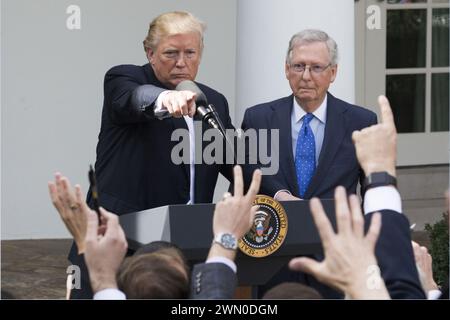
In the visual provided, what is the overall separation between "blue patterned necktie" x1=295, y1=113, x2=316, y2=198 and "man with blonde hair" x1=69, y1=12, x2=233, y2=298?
300mm

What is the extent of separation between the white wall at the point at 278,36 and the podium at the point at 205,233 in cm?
215

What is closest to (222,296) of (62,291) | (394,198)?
(394,198)

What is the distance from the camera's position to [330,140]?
183 inches

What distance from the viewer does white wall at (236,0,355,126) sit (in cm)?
579

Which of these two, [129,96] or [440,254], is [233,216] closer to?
[129,96]

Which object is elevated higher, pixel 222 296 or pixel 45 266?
pixel 222 296

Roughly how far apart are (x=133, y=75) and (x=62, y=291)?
120 inches

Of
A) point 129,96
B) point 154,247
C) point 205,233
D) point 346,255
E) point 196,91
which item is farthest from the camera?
point 129,96

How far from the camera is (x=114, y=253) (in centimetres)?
278

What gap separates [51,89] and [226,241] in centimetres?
572

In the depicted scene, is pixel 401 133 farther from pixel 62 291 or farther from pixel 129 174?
pixel 129 174

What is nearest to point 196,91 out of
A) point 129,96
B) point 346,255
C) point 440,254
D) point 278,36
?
point 129,96

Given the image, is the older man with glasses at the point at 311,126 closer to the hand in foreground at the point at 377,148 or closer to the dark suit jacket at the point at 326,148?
the dark suit jacket at the point at 326,148

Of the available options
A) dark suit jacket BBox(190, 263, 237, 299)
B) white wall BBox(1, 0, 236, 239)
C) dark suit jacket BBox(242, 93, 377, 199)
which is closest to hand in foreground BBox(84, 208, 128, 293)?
dark suit jacket BBox(190, 263, 237, 299)
